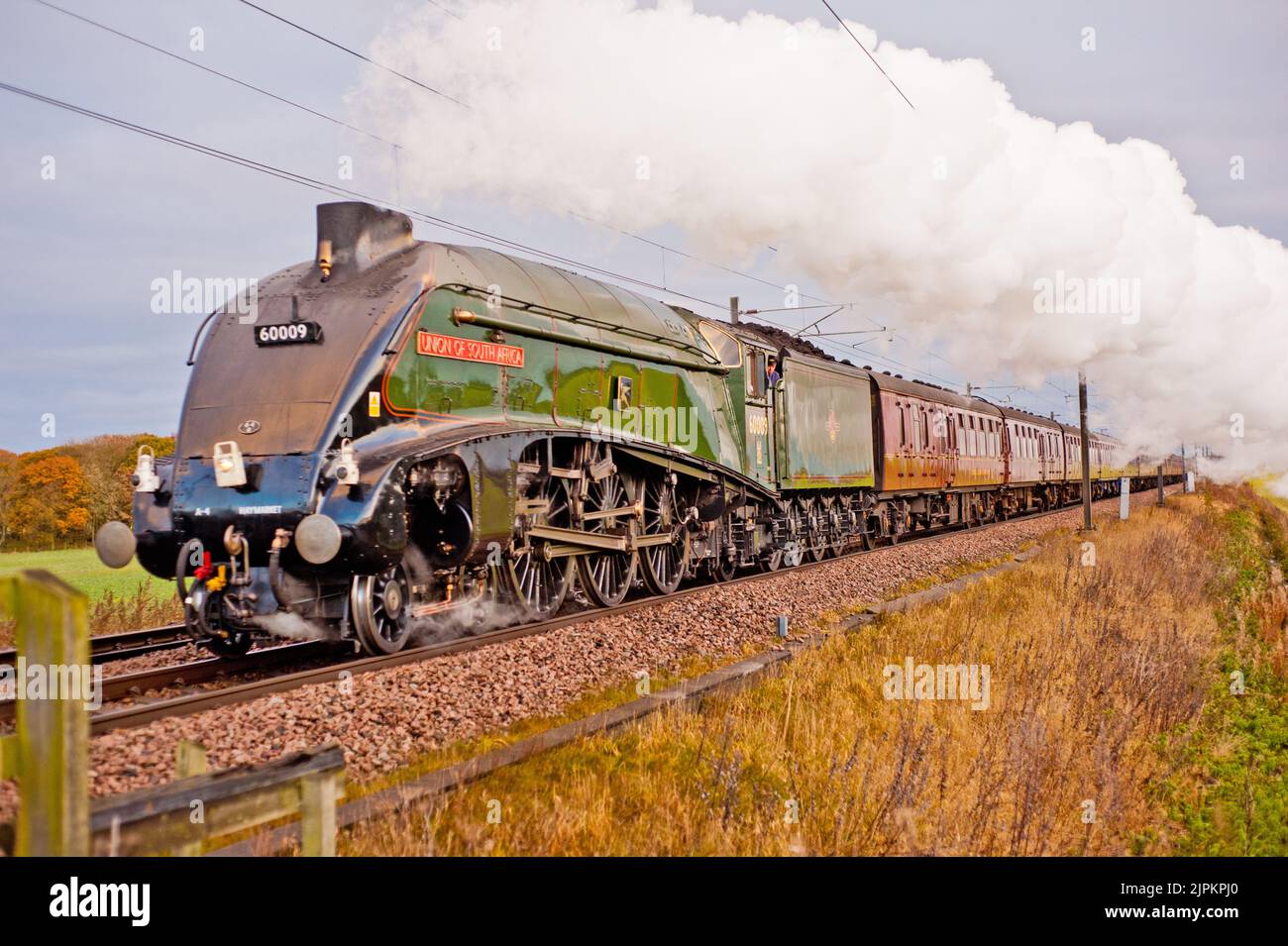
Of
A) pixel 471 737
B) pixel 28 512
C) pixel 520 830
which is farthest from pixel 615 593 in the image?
pixel 28 512

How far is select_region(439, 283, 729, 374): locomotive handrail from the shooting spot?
8742mm

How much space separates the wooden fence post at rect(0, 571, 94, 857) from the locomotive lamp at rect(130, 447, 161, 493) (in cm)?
604

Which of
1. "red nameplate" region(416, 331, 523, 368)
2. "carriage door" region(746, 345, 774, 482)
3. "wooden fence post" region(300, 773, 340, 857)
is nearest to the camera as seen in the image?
"wooden fence post" region(300, 773, 340, 857)

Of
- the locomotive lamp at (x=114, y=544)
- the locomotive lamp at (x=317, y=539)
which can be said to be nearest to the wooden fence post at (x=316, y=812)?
the locomotive lamp at (x=317, y=539)

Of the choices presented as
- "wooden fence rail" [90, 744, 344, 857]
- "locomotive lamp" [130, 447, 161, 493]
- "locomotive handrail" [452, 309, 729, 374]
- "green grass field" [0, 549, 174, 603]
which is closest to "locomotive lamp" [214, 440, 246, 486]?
"locomotive lamp" [130, 447, 161, 493]

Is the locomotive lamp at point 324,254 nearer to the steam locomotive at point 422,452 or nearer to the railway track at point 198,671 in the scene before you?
the steam locomotive at point 422,452

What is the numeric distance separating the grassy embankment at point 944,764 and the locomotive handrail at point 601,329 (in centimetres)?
417

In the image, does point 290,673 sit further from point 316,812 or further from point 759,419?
point 759,419

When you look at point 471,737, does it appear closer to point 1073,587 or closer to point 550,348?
point 550,348

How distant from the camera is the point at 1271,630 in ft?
36.9

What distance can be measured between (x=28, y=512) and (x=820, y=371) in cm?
1394

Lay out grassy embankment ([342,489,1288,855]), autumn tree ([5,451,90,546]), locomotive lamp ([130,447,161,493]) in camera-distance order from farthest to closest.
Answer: autumn tree ([5,451,90,546]) < locomotive lamp ([130,447,161,493]) < grassy embankment ([342,489,1288,855])

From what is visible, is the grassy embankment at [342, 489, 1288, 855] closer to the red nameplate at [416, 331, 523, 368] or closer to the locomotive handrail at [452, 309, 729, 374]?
the red nameplate at [416, 331, 523, 368]

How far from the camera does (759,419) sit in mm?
14555
